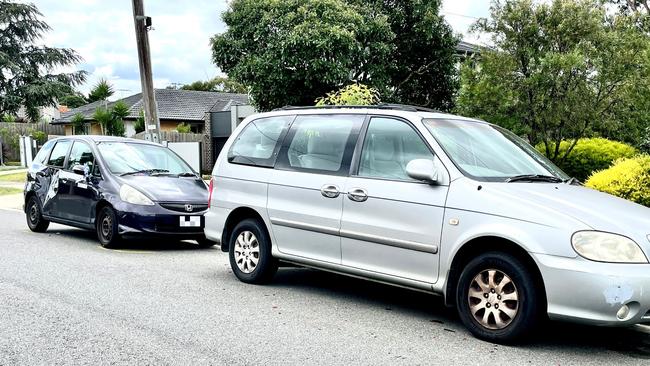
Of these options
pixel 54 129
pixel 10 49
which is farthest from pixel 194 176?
pixel 10 49

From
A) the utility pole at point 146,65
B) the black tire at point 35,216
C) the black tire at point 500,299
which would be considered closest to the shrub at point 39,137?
the utility pole at point 146,65

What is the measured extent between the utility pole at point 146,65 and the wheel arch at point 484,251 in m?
11.1

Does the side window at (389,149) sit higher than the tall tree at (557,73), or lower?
lower

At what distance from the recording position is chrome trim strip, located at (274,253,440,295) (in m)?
5.59

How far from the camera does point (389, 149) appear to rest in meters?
6.11

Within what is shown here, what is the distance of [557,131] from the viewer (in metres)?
13.5

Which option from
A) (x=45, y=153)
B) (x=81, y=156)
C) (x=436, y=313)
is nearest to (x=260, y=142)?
(x=436, y=313)

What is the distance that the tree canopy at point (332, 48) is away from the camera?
19016 mm

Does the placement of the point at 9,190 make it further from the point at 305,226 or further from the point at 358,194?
the point at 358,194

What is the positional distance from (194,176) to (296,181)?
424 cm

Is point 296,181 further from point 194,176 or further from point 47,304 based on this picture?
point 194,176

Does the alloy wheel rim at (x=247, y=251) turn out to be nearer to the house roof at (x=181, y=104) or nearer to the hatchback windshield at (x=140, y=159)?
the hatchback windshield at (x=140, y=159)

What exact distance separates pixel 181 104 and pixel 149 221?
115 ft

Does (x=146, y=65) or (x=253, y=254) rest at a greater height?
(x=146, y=65)
